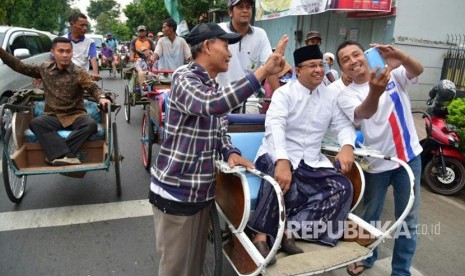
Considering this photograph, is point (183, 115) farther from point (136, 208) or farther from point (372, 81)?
point (136, 208)

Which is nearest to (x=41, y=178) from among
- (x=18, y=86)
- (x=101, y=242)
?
(x=101, y=242)

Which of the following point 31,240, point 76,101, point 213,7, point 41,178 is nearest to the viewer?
point 31,240

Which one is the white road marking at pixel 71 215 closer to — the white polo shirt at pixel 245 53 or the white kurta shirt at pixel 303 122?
the white polo shirt at pixel 245 53

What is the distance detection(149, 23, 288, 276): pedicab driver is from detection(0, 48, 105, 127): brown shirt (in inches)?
102

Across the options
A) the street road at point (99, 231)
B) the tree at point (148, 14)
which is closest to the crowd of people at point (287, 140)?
the street road at point (99, 231)

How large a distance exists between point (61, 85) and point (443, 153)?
4564 millimetres

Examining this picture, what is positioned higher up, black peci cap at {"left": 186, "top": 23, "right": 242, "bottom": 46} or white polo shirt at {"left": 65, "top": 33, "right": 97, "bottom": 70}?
black peci cap at {"left": 186, "top": 23, "right": 242, "bottom": 46}

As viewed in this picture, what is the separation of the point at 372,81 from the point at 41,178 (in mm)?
4248

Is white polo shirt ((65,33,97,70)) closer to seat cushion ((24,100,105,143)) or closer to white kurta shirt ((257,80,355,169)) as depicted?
seat cushion ((24,100,105,143))

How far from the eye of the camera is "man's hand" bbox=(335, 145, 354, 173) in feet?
7.97

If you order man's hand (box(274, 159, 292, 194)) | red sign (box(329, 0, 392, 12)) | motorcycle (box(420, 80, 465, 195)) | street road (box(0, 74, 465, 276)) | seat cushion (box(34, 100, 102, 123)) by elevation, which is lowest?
street road (box(0, 74, 465, 276))

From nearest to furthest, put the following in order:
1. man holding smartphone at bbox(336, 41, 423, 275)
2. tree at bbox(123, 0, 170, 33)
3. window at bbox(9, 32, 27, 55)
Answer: man holding smartphone at bbox(336, 41, 423, 275) → window at bbox(9, 32, 27, 55) → tree at bbox(123, 0, 170, 33)

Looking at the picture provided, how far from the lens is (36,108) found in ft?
14.6

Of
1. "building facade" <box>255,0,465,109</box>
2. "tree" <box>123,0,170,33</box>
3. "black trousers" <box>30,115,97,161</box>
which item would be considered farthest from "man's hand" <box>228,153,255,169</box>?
"tree" <box>123,0,170,33</box>
